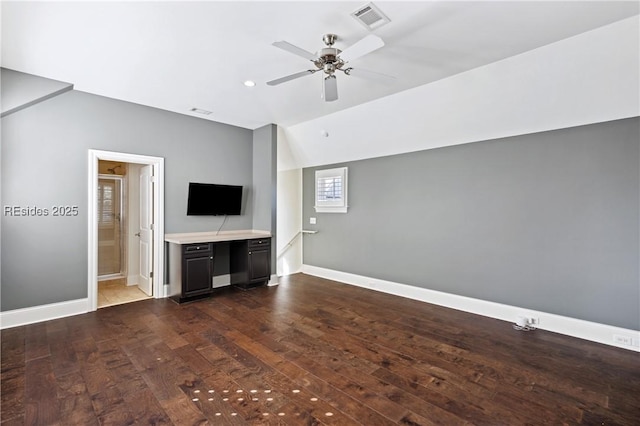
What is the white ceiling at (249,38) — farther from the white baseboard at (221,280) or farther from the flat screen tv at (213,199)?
the white baseboard at (221,280)

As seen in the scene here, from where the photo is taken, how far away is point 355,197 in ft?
19.0

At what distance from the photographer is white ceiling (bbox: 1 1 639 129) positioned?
2.41 meters

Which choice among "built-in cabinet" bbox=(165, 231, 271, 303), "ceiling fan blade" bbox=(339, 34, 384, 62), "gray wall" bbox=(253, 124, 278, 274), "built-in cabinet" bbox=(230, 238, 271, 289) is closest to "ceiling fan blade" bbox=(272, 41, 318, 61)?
"ceiling fan blade" bbox=(339, 34, 384, 62)

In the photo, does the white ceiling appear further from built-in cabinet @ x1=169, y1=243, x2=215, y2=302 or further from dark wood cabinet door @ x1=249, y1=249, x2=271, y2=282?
dark wood cabinet door @ x1=249, y1=249, x2=271, y2=282

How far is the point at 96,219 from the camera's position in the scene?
4180mm

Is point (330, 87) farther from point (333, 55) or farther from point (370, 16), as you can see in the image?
point (370, 16)

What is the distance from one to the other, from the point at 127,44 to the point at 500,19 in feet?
11.4

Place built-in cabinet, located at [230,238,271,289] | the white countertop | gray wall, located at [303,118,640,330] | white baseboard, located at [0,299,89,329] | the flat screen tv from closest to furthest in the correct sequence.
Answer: gray wall, located at [303,118,640,330], white baseboard, located at [0,299,89,329], the white countertop, the flat screen tv, built-in cabinet, located at [230,238,271,289]

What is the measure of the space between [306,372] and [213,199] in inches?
Result: 143

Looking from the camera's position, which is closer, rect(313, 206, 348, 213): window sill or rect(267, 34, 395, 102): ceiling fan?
rect(267, 34, 395, 102): ceiling fan

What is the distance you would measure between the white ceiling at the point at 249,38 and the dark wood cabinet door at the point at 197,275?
2.53 metres

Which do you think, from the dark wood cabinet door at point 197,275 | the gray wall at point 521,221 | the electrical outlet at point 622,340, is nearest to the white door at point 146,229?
the dark wood cabinet door at point 197,275

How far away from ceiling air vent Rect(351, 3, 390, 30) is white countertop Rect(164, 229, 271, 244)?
12.1ft

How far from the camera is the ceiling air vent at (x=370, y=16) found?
2.36m
